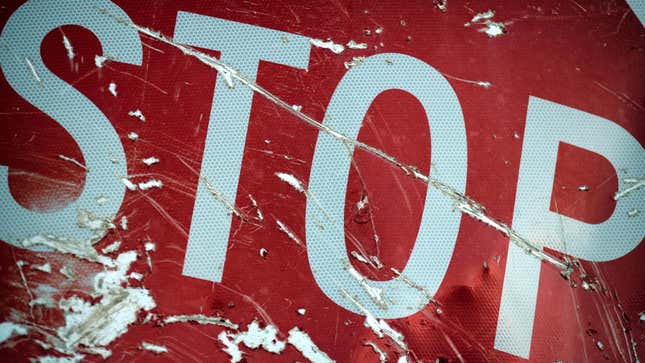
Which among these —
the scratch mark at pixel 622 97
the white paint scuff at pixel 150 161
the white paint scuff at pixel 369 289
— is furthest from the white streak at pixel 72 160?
the scratch mark at pixel 622 97

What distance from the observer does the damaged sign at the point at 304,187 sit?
102cm

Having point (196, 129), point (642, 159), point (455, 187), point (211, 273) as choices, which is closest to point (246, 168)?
point (196, 129)

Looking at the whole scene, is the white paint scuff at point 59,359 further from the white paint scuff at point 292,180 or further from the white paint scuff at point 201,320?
the white paint scuff at point 292,180

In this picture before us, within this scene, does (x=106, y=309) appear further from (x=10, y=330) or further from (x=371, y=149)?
(x=371, y=149)

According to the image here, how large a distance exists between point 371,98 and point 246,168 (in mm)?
334

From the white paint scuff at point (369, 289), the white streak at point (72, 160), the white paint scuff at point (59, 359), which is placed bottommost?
the white paint scuff at point (59, 359)

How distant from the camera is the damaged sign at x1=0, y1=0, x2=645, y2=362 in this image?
40.1 inches

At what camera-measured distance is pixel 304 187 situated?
104cm

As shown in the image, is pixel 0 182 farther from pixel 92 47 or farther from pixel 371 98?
pixel 371 98

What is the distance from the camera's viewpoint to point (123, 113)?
40.4 inches

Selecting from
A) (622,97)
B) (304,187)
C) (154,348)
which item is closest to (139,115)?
(304,187)

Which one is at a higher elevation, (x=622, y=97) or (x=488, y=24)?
(x=488, y=24)

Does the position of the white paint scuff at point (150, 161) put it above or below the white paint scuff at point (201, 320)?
above

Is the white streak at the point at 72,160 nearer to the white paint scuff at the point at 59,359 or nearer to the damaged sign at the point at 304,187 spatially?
the damaged sign at the point at 304,187
